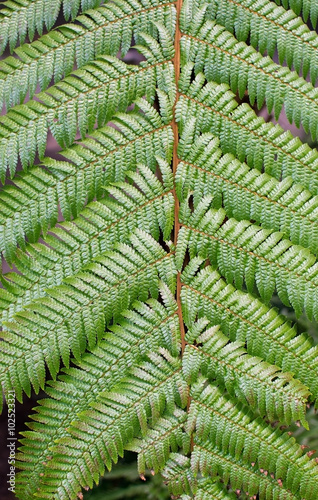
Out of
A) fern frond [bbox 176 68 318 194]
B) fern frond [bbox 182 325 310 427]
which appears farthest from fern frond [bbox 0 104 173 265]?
fern frond [bbox 182 325 310 427]

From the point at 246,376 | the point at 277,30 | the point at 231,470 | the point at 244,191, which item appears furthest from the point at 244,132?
the point at 231,470

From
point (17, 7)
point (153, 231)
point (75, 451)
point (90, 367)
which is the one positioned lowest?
point (75, 451)

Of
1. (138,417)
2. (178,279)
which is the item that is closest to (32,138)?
(178,279)

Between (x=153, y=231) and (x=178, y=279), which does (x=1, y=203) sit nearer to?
(x=153, y=231)

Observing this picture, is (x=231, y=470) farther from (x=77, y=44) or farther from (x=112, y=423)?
(x=77, y=44)

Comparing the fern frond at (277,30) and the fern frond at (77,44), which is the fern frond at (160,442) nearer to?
the fern frond at (77,44)

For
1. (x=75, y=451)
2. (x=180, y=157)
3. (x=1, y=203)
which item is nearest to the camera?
(x=75, y=451)
